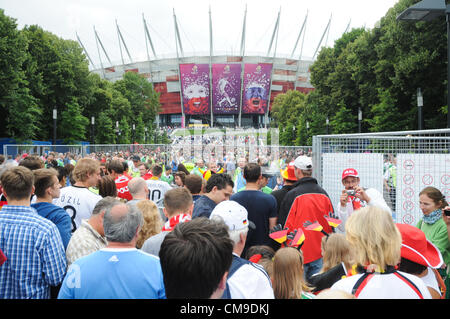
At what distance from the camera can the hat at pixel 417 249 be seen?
2758 millimetres

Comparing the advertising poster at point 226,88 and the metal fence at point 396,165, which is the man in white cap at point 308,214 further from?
the advertising poster at point 226,88

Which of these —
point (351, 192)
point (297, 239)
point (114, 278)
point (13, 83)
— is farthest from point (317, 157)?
point (13, 83)

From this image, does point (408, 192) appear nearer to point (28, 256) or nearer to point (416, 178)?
point (416, 178)

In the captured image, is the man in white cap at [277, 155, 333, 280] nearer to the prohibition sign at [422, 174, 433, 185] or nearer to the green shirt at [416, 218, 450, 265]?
the green shirt at [416, 218, 450, 265]

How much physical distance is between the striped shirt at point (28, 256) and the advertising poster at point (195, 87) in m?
100

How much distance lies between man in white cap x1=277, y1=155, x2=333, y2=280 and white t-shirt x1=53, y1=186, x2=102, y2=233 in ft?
8.05

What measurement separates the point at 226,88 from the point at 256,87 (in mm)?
8173

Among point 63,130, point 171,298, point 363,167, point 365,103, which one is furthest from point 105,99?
point 171,298

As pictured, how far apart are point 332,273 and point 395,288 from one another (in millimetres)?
1097

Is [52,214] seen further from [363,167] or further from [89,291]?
[363,167]

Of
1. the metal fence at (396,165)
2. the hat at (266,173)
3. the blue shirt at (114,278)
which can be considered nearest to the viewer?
the blue shirt at (114,278)

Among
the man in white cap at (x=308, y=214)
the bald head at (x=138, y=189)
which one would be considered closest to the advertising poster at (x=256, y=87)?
the bald head at (x=138, y=189)

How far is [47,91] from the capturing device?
1660 inches

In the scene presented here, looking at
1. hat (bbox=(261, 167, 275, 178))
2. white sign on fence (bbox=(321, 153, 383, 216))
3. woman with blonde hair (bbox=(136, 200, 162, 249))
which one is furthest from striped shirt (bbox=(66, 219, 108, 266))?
hat (bbox=(261, 167, 275, 178))
